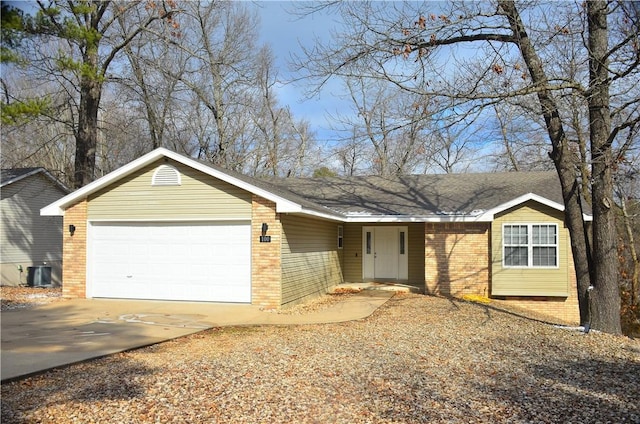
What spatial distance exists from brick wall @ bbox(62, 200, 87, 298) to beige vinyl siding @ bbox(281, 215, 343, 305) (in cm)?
539

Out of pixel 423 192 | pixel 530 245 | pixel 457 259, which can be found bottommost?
pixel 457 259

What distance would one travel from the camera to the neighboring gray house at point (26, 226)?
65.5 ft

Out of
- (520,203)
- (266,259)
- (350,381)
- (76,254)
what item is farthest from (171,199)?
(520,203)

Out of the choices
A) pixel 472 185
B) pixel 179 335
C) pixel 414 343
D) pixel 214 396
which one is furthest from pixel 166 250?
pixel 472 185

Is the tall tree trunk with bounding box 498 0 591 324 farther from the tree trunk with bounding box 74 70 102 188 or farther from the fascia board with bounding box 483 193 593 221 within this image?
the tree trunk with bounding box 74 70 102 188

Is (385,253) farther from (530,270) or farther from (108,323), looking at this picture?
(108,323)

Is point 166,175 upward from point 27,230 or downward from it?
upward

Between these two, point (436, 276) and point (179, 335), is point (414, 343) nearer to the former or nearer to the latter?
point (179, 335)

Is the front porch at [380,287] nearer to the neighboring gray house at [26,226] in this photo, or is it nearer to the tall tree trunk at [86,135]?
the tall tree trunk at [86,135]

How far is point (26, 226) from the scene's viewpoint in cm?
2088

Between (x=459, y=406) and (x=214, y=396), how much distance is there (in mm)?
2550

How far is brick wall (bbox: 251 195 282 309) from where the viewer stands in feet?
41.6

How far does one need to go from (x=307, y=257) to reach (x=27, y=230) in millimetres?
12301

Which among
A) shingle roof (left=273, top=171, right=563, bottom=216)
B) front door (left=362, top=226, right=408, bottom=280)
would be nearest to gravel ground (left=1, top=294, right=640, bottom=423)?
shingle roof (left=273, top=171, right=563, bottom=216)
